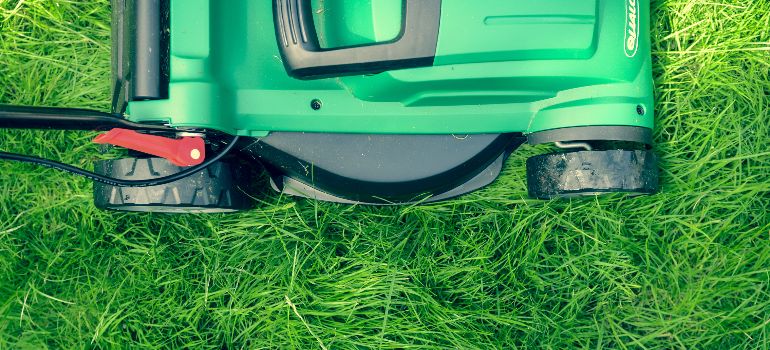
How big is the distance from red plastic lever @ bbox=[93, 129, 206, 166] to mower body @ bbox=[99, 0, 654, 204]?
0.05 meters

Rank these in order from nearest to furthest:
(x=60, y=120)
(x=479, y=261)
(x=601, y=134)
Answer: (x=60, y=120)
(x=601, y=134)
(x=479, y=261)

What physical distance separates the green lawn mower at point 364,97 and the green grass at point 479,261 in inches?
8.3

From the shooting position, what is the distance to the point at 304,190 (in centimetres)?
182

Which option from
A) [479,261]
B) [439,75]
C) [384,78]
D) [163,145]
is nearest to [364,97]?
[384,78]

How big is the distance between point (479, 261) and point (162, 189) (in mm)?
898

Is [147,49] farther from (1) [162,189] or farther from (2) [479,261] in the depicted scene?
(2) [479,261]

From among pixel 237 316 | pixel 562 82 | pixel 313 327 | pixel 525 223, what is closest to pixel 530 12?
pixel 562 82

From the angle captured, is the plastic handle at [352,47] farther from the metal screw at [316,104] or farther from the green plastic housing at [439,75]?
the metal screw at [316,104]

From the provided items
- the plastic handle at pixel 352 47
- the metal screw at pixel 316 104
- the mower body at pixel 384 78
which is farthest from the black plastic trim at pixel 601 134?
the metal screw at pixel 316 104

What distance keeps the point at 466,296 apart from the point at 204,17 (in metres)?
1.03

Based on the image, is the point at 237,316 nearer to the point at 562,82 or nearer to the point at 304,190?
the point at 304,190

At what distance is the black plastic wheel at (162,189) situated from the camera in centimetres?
161

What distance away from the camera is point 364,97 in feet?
5.24

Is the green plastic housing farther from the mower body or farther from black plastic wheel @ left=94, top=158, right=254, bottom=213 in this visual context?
black plastic wheel @ left=94, top=158, right=254, bottom=213
